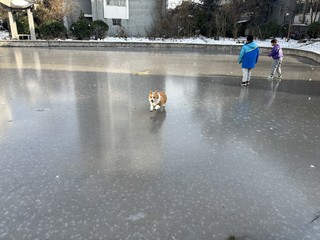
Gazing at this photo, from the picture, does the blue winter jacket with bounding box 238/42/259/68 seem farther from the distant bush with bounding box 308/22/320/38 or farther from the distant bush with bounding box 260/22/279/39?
the distant bush with bounding box 260/22/279/39

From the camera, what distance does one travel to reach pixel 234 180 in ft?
11.5

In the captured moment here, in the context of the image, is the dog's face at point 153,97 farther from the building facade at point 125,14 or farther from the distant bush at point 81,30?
the building facade at point 125,14

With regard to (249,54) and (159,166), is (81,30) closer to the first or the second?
(249,54)

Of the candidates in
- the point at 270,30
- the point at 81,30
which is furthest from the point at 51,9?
the point at 270,30

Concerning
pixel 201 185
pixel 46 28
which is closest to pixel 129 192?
pixel 201 185

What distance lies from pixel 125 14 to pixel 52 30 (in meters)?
9.72

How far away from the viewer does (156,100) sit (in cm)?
605

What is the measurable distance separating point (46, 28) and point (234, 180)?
26595mm

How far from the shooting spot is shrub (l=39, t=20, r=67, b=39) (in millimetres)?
25875

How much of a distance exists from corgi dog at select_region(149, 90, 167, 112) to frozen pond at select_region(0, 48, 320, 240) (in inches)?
7.7

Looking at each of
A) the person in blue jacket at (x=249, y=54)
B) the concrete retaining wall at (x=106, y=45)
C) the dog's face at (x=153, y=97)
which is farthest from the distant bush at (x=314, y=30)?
the dog's face at (x=153, y=97)

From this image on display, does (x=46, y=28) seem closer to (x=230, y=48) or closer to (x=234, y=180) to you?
(x=230, y=48)

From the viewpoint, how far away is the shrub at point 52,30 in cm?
2588

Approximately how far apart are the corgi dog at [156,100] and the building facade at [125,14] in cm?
2740
